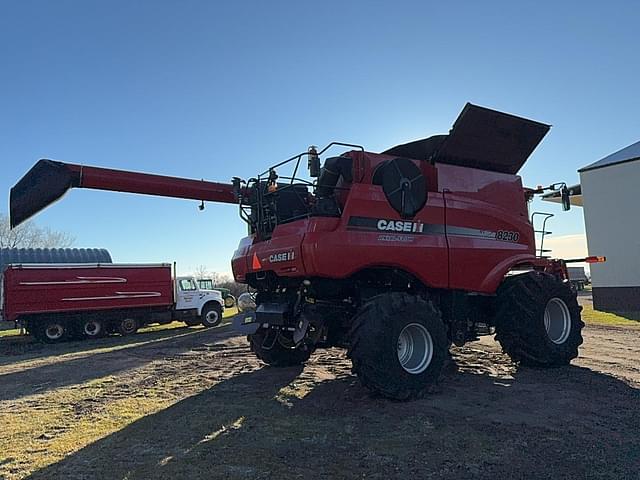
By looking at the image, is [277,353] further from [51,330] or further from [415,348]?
[51,330]

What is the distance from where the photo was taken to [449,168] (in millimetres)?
7430

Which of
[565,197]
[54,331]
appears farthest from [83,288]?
[565,197]

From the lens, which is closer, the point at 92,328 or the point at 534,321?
the point at 534,321

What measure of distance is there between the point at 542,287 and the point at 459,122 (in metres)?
2.80

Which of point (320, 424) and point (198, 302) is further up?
point (198, 302)

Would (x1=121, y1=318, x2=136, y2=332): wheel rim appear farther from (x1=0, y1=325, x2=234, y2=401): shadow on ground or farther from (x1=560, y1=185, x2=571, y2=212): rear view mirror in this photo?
(x1=560, y1=185, x2=571, y2=212): rear view mirror

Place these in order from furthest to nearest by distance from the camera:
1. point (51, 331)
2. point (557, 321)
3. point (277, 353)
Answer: point (51, 331) → point (277, 353) → point (557, 321)

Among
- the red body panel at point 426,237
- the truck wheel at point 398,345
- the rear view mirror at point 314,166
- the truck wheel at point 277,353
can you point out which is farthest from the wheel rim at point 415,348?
the truck wheel at point 277,353

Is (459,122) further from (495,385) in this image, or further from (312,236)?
(495,385)

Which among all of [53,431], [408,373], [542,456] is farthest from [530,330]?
[53,431]

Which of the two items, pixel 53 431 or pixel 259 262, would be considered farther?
pixel 259 262

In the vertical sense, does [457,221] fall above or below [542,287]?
above

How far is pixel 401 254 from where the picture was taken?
6.58 m

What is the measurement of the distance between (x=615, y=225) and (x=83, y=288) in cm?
1935
